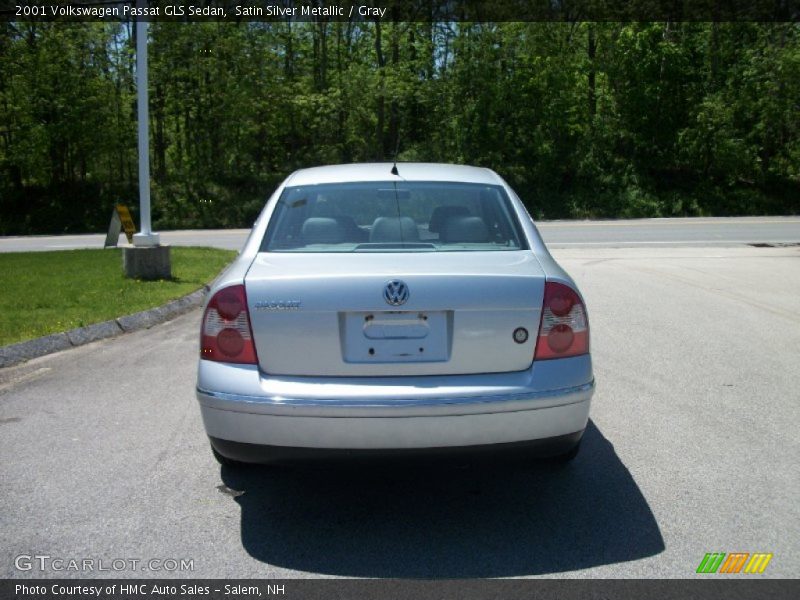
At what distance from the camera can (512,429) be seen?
145 inches

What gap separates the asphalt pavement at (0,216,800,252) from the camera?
20969mm

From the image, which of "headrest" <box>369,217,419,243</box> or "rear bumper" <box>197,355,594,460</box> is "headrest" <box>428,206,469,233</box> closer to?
"headrest" <box>369,217,419,243</box>

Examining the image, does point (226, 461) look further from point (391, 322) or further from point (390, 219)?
point (390, 219)

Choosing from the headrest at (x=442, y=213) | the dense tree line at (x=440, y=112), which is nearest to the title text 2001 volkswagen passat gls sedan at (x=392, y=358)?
the headrest at (x=442, y=213)

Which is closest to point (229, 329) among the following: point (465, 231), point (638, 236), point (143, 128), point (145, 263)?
point (465, 231)

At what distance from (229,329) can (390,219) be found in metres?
1.23

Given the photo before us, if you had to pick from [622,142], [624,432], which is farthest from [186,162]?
[624,432]

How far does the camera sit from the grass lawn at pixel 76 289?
8852mm

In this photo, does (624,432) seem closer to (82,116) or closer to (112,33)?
(82,116)

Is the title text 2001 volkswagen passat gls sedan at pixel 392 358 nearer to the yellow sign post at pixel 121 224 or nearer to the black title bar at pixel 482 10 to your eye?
the yellow sign post at pixel 121 224

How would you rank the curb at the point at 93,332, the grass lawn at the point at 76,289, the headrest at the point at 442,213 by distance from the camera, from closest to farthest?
the headrest at the point at 442,213 < the curb at the point at 93,332 < the grass lawn at the point at 76,289

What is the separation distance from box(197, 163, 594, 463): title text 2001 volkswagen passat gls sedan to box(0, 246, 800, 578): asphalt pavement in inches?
16.2

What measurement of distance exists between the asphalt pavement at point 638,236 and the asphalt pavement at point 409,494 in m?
13.9

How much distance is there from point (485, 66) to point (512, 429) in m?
34.7
